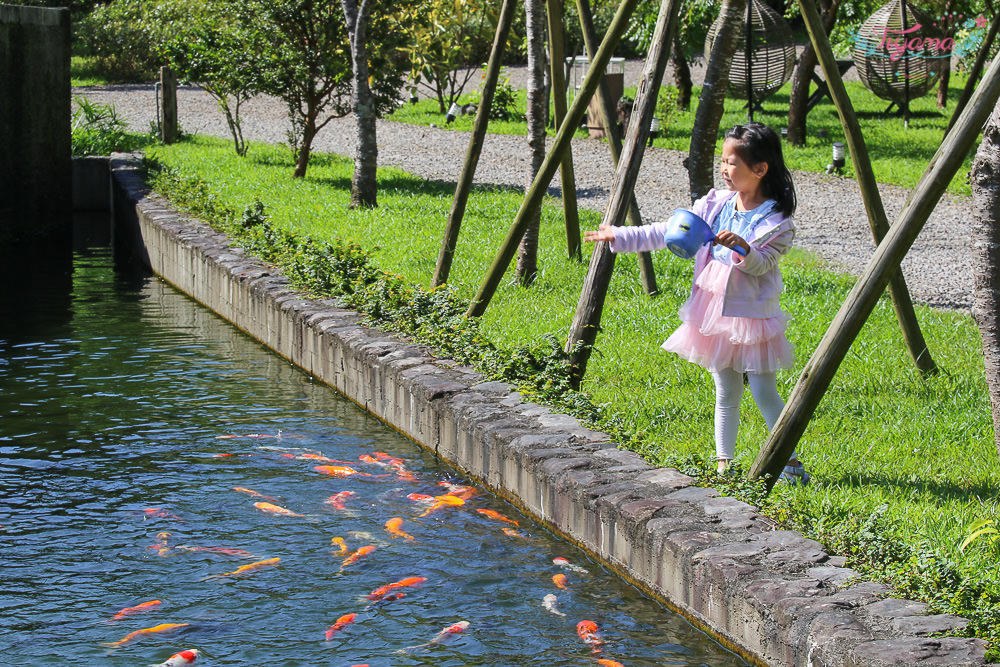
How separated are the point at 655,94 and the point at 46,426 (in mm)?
4143

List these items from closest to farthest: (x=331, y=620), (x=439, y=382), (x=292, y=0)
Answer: (x=331, y=620) < (x=439, y=382) < (x=292, y=0)

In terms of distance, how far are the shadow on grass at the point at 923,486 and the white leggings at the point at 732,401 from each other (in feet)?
1.37

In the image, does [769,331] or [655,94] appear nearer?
[769,331]

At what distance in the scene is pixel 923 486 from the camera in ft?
16.0

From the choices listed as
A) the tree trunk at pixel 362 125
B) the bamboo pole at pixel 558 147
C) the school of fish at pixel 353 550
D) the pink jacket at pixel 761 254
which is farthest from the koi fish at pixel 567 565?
the tree trunk at pixel 362 125

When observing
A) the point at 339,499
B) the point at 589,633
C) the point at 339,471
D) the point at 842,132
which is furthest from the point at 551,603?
the point at 842,132

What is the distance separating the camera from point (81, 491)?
5.79 meters

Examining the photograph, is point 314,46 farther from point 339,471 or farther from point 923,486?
point 923,486

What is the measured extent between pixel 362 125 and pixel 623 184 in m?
7.63

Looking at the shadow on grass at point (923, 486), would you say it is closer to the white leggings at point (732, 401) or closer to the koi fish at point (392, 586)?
the white leggings at point (732, 401)

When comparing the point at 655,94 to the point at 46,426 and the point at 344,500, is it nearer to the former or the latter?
the point at 344,500

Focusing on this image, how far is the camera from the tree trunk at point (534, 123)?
8.82 metres

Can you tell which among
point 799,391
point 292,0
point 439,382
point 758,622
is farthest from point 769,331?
point 292,0

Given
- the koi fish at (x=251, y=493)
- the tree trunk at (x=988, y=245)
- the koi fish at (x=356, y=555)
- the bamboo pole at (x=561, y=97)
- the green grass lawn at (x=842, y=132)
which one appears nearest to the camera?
the tree trunk at (x=988, y=245)
